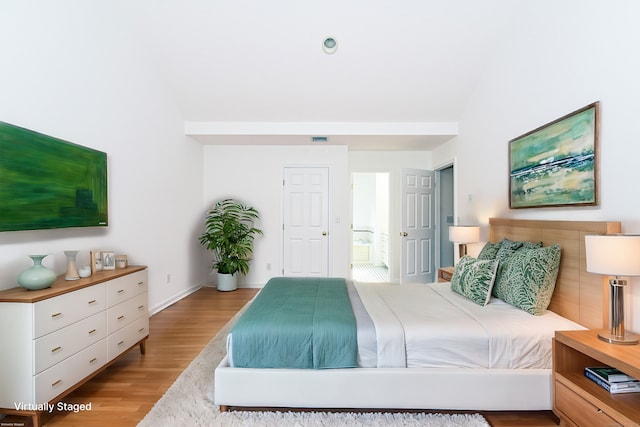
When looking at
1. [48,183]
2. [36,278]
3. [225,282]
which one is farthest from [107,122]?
[225,282]

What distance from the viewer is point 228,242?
4.91m

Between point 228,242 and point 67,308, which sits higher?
point 228,242

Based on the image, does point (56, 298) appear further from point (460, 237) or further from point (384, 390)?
point (460, 237)

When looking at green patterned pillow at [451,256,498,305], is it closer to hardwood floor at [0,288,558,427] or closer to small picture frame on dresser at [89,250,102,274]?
hardwood floor at [0,288,558,427]

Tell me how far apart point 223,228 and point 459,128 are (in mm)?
3592

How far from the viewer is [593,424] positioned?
158 cm

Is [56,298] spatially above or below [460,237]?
below

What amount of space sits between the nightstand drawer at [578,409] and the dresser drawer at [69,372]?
281 cm

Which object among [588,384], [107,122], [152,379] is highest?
[107,122]

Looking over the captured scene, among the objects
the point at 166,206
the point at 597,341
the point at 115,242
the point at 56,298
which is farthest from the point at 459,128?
the point at 56,298

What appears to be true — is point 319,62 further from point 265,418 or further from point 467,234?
point 265,418

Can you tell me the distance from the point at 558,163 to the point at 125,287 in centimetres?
342

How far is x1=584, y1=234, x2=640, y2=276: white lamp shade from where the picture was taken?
1.64 m

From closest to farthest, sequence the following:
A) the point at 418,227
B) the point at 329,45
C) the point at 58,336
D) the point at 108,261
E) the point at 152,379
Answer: the point at 58,336 < the point at 152,379 < the point at 108,261 < the point at 329,45 < the point at 418,227
